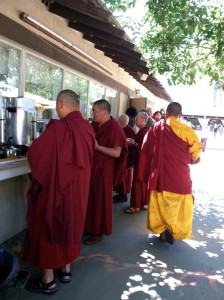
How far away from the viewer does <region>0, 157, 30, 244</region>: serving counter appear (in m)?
3.30

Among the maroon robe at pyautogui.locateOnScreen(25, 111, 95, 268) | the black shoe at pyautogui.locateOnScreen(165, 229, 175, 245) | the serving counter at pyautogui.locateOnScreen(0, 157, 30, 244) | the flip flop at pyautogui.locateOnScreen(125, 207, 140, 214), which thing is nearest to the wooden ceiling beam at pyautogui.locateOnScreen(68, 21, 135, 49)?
the maroon robe at pyautogui.locateOnScreen(25, 111, 95, 268)

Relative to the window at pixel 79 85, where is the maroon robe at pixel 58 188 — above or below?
below

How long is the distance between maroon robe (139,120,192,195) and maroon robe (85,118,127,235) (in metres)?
0.42

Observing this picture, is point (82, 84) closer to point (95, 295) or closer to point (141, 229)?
point (141, 229)

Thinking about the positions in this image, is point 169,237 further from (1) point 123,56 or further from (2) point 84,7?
(1) point 123,56

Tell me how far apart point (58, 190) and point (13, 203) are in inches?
55.5

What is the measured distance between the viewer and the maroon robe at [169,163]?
3.50 meters

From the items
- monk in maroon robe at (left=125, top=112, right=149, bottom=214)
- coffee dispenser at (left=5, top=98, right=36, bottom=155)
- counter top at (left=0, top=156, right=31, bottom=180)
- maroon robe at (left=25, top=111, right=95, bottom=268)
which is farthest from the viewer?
monk in maroon robe at (left=125, top=112, right=149, bottom=214)

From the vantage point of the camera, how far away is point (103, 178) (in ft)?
11.5

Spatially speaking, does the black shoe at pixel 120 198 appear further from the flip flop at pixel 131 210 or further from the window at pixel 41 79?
the window at pixel 41 79

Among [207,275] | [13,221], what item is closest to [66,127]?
[13,221]

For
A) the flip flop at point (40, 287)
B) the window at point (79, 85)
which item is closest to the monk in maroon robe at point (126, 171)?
the window at point (79, 85)

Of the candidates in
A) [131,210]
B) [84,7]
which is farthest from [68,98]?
[131,210]

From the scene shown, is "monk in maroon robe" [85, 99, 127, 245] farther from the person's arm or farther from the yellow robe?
the yellow robe
